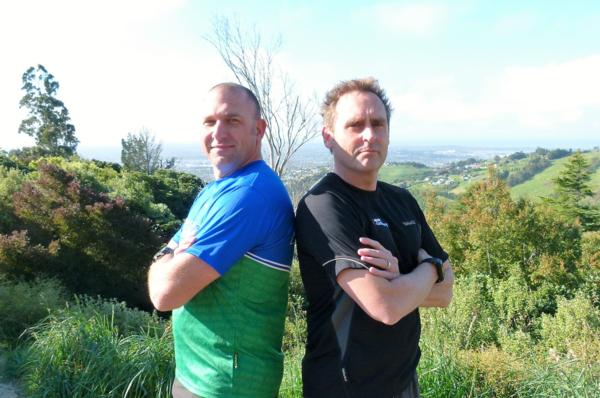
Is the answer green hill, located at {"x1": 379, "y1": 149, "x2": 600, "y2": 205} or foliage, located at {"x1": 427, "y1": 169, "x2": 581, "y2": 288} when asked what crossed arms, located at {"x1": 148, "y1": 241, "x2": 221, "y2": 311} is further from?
green hill, located at {"x1": 379, "y1": 149, "x2": 600, "y2": 205}

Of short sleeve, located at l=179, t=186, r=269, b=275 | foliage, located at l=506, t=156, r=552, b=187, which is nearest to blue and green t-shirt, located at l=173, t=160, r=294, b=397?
short sleeve, located at l=179, t=186, r=269, b=275

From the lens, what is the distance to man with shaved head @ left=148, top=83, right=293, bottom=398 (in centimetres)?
168

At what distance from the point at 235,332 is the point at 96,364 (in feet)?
7.37

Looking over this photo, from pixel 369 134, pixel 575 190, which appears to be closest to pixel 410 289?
pixel 369 134

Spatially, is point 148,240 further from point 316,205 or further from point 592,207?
point 592,207

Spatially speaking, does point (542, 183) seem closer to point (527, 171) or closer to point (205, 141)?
point (527, 171)

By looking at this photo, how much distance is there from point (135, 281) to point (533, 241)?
9.34 meters

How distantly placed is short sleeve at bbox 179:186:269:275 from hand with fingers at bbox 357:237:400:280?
35cm

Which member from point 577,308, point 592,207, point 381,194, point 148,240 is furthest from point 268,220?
point 592,207

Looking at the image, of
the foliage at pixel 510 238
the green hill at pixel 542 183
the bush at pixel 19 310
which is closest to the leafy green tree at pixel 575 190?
the green hill at pixel 542 183

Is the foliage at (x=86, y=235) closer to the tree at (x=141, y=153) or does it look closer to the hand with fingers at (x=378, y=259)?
the hand with fingers at (x=378, y=259)

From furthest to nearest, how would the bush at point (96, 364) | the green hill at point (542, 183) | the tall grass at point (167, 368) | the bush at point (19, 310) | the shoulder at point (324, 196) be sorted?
the green hill at point (542, 183), the bush at point (19, 310), the bush at point (96, 364), the tall grass at point (167, 368), the shoulder at point (324, 196)

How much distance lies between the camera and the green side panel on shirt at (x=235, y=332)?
1735mm

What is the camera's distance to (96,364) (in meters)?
3.51
